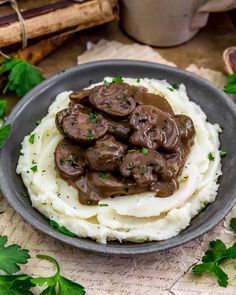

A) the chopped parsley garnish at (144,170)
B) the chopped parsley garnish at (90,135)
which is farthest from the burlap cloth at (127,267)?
the chopped parsley garnish at (90,135)

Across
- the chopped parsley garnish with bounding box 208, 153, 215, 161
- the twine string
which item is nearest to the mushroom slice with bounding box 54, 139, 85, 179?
the chopped parsley garnish with bounding box 208, 153, 215, 161

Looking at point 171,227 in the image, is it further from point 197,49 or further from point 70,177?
point 197,49

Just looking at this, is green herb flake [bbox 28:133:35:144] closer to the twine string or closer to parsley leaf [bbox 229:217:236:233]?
the twine string

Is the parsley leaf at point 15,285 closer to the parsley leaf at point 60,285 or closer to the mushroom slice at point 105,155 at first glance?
→ the parsley leaf at point 60,285

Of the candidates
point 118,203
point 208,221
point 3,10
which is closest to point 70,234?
point 118,203

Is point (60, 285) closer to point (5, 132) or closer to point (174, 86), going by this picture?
point (5, 132)

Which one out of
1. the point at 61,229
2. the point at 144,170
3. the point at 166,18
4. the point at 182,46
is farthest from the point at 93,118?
the point at 182,46
